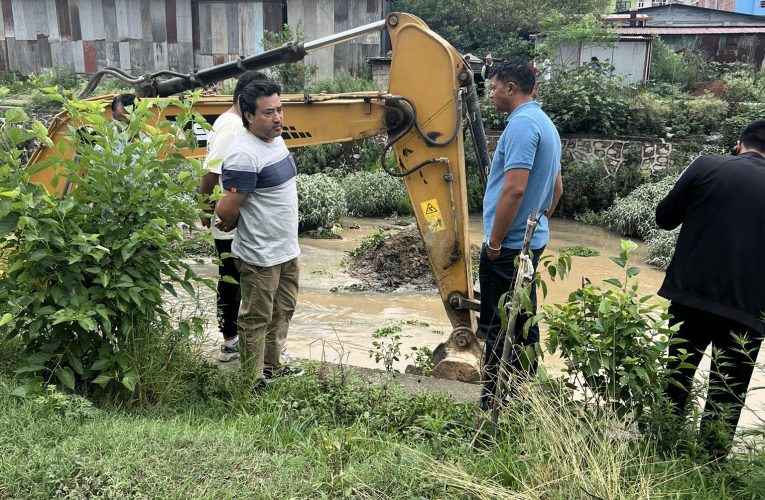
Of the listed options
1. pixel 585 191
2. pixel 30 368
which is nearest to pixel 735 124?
pixel 585 191

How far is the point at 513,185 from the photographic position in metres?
3.96

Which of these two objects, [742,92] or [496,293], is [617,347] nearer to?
[496,293]

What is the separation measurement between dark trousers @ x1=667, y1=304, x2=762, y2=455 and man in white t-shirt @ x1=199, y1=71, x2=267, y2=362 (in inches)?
106

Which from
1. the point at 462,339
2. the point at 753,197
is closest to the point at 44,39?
the point at 462,339

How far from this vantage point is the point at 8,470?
274 centimetres

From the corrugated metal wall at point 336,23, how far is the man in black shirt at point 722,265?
18.5 meters

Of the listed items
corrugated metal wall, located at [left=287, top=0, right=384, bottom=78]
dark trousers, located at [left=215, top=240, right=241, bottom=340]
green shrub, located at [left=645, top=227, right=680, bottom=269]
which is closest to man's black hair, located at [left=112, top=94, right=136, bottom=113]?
dark trousers, located at [left=215, top=240, right=241, bottom=340]

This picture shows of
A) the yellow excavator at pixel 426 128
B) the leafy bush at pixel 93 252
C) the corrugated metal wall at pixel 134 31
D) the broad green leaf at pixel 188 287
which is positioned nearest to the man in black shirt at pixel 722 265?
the yellow excavator at pixel 426 128

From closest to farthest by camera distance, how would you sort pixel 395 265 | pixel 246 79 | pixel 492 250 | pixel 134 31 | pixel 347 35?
pixel 492 250 → pixel 246 79 → pixel 347 35 → pixel 395 265 → pixel 134 31

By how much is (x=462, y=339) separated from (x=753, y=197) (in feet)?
7.87

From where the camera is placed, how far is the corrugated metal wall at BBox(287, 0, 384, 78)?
20891mm

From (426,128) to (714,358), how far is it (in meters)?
2.73

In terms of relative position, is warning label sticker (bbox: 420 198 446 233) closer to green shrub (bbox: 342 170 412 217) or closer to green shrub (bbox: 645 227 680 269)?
green shrub (bbox: 645 227 680 269)

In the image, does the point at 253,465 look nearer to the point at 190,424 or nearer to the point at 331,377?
the point at 190,424
